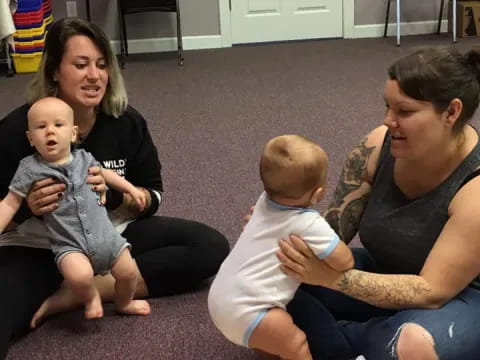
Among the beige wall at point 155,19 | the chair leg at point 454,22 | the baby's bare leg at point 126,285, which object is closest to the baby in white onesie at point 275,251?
the baby's bare leg at point 126,285

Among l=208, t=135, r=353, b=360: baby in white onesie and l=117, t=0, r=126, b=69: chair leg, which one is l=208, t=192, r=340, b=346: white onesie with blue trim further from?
l=117, t=0, r=126, b=69: chair leg

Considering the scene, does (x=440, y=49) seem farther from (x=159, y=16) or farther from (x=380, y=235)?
(x=159, y=16)

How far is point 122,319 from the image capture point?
6.02 ft

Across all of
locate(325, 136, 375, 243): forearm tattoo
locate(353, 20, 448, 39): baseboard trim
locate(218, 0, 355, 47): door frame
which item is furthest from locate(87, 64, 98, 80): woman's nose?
locate(353, 20, 448, 39): baseboard trim

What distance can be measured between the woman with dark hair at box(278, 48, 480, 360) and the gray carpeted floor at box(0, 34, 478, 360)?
13.9 inches

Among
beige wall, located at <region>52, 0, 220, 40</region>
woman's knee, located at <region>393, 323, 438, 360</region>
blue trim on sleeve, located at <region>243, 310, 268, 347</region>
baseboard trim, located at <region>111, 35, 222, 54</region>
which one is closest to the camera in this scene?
woman's knee, located at <region>393, 323, 438, 360</region>

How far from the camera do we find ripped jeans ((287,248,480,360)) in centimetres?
132

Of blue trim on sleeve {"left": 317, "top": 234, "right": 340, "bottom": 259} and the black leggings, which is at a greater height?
blue trim on sleeve {"left": 317, "top": 234, "right": 340, "bottom": 259}

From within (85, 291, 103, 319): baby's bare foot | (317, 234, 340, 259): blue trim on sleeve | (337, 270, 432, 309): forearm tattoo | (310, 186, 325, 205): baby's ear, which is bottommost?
(85, 291, 103, 319): baby's bare foot

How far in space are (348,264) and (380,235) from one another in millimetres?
159

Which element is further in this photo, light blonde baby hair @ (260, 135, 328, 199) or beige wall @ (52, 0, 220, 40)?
beige wall @ (52, 0, 220, 40)

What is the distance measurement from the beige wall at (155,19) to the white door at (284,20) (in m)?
0.21

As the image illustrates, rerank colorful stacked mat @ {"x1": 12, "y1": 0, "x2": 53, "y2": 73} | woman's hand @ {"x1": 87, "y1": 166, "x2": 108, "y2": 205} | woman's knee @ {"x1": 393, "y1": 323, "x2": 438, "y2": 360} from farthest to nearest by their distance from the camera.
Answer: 1. colorful stacked mat @ {"x1": 12, "y1": 0, "x2": 53, "y2": 73}
2. woman's hand @ {"x1": 87, "y1": 166, "x2": 108, "y2": 205}
3. woman's knee @ {"x1": 393, "y1": 323, "x2": 438, "y2": 360}

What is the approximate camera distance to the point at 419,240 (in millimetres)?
1443
